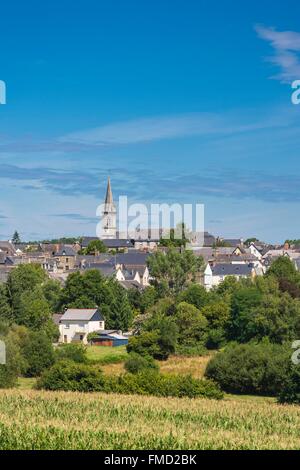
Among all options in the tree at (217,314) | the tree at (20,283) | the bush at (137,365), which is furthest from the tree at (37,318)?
the bush at (137,365)

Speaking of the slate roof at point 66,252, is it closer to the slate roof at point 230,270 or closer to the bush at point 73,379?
the slate roof at point 230,270

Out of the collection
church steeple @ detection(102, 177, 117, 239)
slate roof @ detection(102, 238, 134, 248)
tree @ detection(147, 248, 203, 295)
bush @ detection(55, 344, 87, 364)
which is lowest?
bush @ detection(55, 344, 87, 364)

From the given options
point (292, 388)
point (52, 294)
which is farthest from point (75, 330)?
point (292, 388)

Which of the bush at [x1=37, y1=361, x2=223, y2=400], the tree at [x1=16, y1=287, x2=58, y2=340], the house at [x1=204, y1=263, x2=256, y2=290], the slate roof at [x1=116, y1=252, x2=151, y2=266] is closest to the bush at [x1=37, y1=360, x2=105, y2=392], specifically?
the bush at [x1=37, y1=361, x2=223, y2=400]

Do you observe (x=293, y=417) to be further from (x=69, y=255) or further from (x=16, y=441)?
(x=69, y=255)

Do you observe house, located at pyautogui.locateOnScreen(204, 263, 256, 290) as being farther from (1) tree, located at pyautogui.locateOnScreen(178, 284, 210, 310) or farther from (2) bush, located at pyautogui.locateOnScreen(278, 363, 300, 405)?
(2) bush, located at pyautogui.locateOnScreen(278, 363, 300, 405)

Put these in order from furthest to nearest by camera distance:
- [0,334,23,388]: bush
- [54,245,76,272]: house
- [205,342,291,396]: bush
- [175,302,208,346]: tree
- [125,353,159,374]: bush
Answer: [54,245,76,272]: house, [175,302,208,346]: tree, [125,353,159,374]: bush, [205,342,291,396]: bush, [0,334,23,388]: bush

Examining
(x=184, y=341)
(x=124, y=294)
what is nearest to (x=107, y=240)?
(x=124, y=294)
